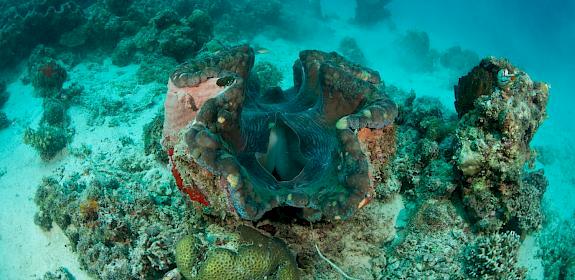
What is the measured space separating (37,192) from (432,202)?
199 inches

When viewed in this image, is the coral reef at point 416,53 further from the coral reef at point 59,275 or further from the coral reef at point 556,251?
the coral reef at point 59,275

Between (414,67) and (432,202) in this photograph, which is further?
(414,67)

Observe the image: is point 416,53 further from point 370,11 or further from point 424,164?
point 424,164

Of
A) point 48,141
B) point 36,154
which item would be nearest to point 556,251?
point 48,141

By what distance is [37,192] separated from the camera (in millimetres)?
5074

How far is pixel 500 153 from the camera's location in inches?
140

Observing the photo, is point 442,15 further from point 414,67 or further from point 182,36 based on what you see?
point 182,36

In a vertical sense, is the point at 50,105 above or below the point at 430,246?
below

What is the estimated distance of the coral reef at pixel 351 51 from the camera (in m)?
17.0

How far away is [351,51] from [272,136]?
49.1ft

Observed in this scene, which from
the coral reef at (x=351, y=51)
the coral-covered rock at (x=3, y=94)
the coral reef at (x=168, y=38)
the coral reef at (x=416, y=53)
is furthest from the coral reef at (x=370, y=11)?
the coral-covered rock at (x=3, y=94)

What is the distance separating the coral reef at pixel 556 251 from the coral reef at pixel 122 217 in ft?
12.8

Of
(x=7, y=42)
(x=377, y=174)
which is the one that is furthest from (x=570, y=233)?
(x=7, y=42)

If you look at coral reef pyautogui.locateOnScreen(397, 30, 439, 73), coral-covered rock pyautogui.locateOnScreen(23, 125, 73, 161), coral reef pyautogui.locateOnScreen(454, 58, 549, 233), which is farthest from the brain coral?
coral reef pyautogui.locateOnScreen(397, 30, 439, 73)
